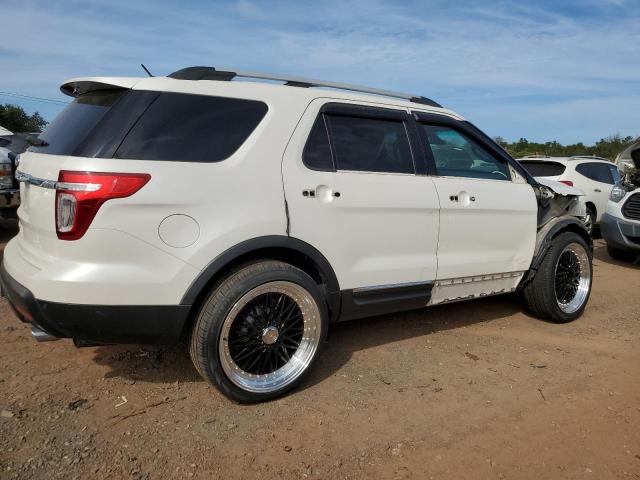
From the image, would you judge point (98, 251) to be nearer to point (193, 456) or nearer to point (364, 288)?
point (193, 456)

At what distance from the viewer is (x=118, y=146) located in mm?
2613

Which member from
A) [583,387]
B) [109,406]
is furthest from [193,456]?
[583,387]

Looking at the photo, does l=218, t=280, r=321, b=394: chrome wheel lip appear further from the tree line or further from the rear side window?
the tree line

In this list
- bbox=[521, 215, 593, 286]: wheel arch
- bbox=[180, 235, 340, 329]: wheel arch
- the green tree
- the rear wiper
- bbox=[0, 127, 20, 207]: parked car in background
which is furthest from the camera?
the green tree

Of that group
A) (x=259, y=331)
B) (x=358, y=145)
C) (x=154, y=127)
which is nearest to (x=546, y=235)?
(x=358, y=145)

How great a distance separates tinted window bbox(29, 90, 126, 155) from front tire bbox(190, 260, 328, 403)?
1.09 meters

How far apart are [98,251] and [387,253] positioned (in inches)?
71.6

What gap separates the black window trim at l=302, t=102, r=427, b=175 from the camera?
3307mm

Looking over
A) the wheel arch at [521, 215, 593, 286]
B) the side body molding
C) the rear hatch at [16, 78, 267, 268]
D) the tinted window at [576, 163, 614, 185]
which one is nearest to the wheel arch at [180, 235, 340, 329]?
the side body molding

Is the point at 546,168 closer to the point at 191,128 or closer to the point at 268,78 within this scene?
the point at 268,78

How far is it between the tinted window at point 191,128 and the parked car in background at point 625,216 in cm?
664

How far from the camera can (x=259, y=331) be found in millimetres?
3020

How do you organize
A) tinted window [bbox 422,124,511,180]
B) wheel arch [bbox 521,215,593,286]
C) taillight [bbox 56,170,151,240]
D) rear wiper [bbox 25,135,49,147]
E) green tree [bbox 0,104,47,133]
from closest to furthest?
taillight [bbox 56,170,151,240] → rear wiper [bbox 25,135,49,147] → tinted window [bbox 422,124,511,180] → wheel arch [bbox 521,215,593,286] → green tree [bbox 0,104,47,133]

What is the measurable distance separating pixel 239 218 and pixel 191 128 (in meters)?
0.56
